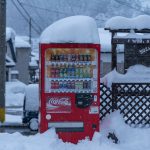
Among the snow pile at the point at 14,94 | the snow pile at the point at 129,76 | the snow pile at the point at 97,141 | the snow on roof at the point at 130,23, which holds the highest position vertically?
the snow on roof at the point at 130,23

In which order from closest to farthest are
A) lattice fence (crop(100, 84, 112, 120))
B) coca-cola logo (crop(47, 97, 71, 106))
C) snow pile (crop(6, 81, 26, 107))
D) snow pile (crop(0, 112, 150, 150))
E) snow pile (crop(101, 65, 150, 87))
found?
snow pile (crop(0, 112, 150, 150)) < coca-cola logo (crop(47, 97, 71, 106)) < lattice fence (crop(100, 84, 112, 120)) < snow pile (crop(101, 65, 150, 87)) < snow pile (crop(6, 81, 26, 107))

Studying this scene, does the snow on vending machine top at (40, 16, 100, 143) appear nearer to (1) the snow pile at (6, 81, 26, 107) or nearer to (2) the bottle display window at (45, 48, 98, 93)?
(2) the bottle display window at (45, 48, 98, 93)

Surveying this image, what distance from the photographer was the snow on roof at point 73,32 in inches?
335

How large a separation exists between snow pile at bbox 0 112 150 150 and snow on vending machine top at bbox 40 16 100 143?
0.56 ft

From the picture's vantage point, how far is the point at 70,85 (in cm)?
854

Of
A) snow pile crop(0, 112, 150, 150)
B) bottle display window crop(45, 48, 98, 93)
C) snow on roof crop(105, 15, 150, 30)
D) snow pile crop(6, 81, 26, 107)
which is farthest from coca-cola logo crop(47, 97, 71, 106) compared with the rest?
snow pile crop(6, 81, 26, 107)

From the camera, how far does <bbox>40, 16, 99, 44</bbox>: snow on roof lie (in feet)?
27.9

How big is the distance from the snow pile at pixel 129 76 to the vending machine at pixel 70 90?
1506mm

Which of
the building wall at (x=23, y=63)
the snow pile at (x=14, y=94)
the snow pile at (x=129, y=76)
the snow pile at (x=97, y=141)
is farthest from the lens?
the building wall at (x=23, y=63)

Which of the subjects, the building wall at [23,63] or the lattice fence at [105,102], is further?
the building wall at [23,63]

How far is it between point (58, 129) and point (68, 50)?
1.51m

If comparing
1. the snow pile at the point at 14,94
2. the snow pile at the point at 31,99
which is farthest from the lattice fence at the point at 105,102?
the snow pile at the point at 14,94

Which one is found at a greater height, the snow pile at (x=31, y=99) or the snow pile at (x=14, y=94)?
the snow pile at (x=31, y=99)

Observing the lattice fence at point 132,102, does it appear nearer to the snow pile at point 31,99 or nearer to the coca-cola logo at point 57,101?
the coca-cola logo at point 57,101
